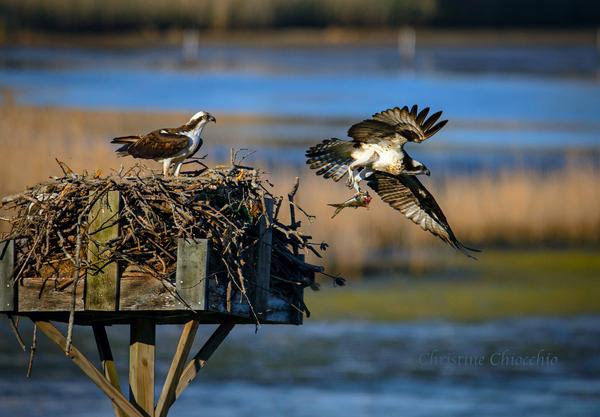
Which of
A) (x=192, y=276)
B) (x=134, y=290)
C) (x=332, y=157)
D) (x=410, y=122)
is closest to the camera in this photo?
(x=192, y=276)

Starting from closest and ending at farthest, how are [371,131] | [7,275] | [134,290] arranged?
1. [134,290]
2. [7,275]
3. [371,131]

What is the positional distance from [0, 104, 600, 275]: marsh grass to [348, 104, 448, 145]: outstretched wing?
13.8 m

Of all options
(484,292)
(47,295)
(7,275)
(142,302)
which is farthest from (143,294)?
(484,292)

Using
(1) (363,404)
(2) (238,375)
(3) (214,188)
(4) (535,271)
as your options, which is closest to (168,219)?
(3) (214,188)

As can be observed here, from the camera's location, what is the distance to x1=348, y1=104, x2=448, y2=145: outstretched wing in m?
9.20

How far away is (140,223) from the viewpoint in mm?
7637

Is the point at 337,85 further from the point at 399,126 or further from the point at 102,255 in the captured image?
the point at 102,255

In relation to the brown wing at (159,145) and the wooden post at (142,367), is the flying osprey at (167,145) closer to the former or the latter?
the brown wing at (159,145)

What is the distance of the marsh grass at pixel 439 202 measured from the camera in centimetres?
2411

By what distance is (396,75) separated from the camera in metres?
51.8

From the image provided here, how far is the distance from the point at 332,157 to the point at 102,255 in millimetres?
2670

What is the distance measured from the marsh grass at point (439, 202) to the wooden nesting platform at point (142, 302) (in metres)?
15.0

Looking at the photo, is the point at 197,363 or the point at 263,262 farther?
the point at 197,363

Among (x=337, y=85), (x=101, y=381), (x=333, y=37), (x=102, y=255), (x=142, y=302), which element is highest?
(x=333, y=37)
